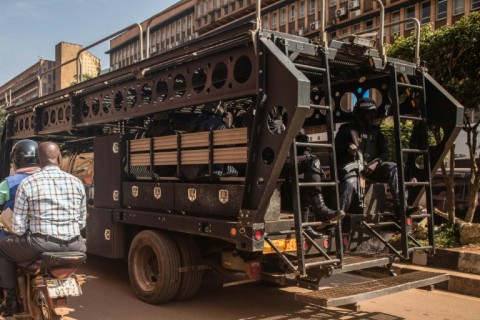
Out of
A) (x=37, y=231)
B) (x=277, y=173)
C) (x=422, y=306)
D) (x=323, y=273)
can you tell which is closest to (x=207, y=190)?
(x=277, y=173)

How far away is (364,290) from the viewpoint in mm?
4645

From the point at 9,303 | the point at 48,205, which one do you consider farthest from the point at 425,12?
the point at 9,303

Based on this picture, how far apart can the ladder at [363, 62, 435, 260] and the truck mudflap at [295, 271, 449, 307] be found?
290 millimetres

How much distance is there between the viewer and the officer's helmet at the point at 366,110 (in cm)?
617

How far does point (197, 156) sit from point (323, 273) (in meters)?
1.92

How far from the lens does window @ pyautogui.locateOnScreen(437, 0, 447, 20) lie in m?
38.1

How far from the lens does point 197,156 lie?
5.60 meters

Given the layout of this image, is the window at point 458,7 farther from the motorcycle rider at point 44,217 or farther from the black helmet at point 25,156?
the motorcycle rider at point 44,217

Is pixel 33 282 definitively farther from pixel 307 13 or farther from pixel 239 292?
pixel 307 13

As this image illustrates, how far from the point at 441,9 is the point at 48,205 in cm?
4009

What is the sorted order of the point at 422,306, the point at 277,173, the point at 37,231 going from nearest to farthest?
the point at 37,231 → the point at 277,173 → the point at 422,306

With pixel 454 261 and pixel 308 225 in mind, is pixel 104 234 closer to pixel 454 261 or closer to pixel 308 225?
pixel 308 225

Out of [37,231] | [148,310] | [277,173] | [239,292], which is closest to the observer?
[37,231]

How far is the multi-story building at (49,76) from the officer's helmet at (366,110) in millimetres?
4794
